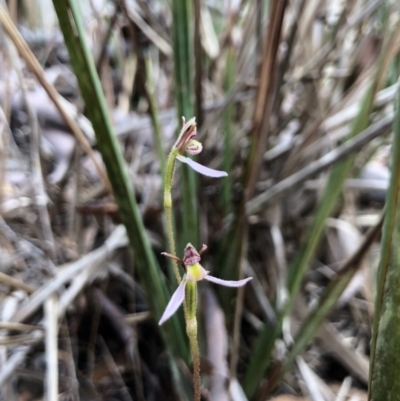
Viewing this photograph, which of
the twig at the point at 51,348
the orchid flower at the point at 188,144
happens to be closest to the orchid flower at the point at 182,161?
the orchid flower at the point at 188,144

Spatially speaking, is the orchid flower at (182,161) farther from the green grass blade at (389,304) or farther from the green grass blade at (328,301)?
the green grass blade at (328,301)

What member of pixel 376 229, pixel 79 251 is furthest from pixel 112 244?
pixel 376 229

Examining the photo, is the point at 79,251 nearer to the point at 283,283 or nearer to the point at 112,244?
the point at 112,244

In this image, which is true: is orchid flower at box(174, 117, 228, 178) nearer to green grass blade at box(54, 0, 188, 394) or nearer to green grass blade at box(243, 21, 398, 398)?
green grass blade at box(54, 0, 188, 394)

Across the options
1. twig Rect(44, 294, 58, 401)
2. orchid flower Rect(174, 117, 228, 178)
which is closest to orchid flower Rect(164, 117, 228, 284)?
orchid flower Rect(174, 117, 228, 178)

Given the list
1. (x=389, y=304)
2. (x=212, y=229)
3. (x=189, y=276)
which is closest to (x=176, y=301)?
(x=189, y=276)

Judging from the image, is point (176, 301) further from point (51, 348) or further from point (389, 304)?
point (51, 348)

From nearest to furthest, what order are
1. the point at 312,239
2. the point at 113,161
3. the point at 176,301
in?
the point at 176,301 < the point at 113,161 < the point at 312,239
